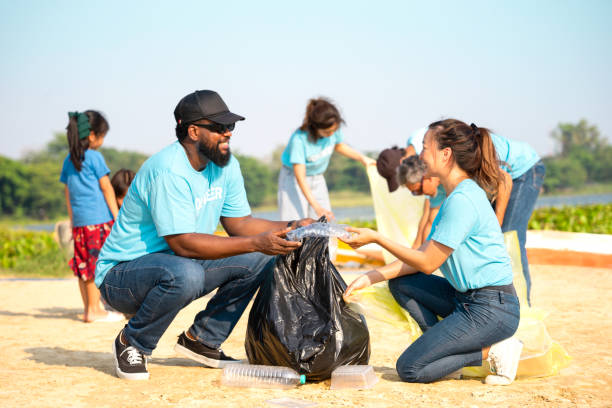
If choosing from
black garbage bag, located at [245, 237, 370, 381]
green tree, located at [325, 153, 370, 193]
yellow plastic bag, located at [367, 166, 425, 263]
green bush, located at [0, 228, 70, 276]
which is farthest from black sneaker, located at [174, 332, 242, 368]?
green tree, located at [325, 153, 370, 193]

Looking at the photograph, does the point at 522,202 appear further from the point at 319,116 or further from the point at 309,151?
the point at 309,151

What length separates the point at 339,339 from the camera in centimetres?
337

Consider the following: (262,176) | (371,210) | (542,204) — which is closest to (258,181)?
(262,176)

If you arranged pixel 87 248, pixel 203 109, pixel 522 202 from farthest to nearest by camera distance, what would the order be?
pixel 87 248, pixel 522 202, pixel 203 109

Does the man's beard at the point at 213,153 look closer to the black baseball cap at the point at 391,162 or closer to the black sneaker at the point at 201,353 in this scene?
the black sneaker at the point at 201,353

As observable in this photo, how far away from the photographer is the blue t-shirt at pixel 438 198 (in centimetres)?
521

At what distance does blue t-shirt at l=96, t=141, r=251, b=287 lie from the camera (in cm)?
346

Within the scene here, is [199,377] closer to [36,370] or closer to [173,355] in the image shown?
[173,355]

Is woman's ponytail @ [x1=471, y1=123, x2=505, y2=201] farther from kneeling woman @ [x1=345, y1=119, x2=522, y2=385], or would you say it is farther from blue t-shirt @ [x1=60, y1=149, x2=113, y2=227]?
blue t-shirt @ [x1=60, y1=149, x2=113, y2=227]

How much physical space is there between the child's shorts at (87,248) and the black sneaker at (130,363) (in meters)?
1.99

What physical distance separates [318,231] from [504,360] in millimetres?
1115

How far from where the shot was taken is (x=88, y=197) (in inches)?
216

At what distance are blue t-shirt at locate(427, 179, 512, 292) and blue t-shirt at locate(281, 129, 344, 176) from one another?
310cm

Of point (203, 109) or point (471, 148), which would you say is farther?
point (203, 109)
